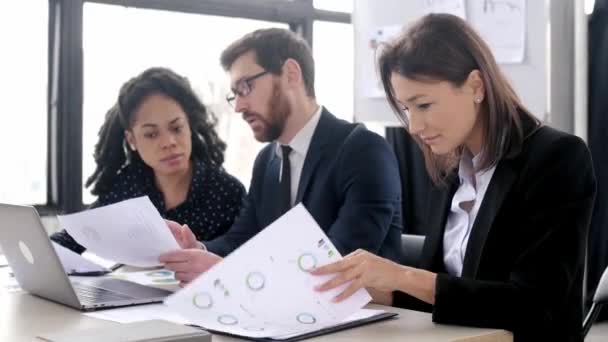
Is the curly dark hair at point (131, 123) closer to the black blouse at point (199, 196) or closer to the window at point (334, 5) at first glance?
the black blouse at point (199, 196)

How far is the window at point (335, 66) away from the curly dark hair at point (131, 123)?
61.7 inches

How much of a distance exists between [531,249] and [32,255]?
0.97 m

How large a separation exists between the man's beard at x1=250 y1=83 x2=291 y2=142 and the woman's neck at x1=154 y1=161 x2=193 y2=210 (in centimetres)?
40

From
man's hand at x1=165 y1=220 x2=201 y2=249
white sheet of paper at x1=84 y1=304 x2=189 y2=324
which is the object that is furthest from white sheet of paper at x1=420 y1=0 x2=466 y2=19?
white sheet of paper at x1=84 y1=304 x2=189 y2=324

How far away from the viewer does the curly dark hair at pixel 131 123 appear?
2.77 meters

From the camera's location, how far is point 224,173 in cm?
277

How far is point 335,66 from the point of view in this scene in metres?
4.42

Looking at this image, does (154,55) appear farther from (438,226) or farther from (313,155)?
(438,226)

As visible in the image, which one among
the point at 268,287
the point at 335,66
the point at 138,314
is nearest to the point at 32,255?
the point at 138,314

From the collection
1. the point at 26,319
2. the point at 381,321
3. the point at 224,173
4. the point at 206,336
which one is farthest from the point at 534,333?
the point at 224,173

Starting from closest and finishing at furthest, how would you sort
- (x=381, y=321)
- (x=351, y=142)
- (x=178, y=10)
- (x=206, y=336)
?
1. (x=206, y=336)
2. (x=381, y=321)
3. (x=351, y=142)
4. (x=178, y=10)

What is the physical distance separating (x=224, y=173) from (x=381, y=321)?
1418 millimetres

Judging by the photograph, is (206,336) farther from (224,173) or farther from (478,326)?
(224,173)

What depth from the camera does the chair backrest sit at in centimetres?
204
